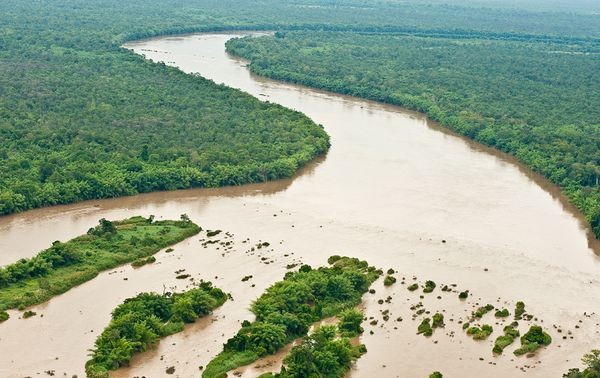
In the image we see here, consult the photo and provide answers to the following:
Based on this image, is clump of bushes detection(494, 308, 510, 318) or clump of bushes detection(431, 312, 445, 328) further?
clump of bushes detection(494, 308, 510, 318)

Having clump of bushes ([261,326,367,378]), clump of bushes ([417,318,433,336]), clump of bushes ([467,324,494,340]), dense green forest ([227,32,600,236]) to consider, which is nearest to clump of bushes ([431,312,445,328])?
clump of bushes ([417,318,433,336])

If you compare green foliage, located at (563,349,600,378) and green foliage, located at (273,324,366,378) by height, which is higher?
green foliage, located at (563,349,600,378)

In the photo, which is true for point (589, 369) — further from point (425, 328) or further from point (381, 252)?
point (381, 252)

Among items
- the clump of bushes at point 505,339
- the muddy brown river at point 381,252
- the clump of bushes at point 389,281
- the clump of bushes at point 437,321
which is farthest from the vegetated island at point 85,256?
the clump of bushes at point 505,339

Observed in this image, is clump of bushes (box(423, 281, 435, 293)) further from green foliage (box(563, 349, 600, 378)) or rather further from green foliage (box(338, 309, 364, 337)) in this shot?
green foliage (box(563, 349, 600, 378))

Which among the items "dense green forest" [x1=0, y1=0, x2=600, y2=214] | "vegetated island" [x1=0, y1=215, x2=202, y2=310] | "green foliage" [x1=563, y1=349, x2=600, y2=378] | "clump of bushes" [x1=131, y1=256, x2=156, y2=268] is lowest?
"clump of bushes" [x1=131, y1=256, x2=156, y2=268]

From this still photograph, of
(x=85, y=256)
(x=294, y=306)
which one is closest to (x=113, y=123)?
(x=85, y=256)
